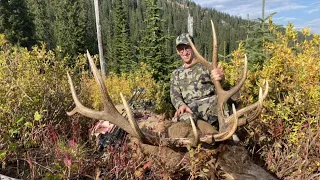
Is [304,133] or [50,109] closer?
[304,133]

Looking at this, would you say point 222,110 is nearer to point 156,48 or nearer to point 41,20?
point 156,48

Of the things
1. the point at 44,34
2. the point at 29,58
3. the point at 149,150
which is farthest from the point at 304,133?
the point at 44,34

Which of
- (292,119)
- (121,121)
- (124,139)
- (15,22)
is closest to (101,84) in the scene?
(121,121)

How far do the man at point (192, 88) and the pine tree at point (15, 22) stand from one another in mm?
31497

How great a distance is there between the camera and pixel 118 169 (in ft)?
9.27

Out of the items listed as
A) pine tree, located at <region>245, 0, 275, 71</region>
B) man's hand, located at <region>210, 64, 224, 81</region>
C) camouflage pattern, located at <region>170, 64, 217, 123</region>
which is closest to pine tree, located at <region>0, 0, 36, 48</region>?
pine tree, located at <region>245, 0, 275, 71</region>

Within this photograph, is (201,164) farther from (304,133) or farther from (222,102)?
(304,133)

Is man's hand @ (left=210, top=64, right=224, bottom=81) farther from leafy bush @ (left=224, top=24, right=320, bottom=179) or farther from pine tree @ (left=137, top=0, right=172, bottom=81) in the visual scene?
pine tree @ (left=137, top=0, right=172, bottom=81)

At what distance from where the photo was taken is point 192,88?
5.06m

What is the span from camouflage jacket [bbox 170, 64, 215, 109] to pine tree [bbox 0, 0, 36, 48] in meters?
31.5

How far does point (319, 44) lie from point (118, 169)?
347 cm

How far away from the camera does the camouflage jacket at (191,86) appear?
5000 millimetres

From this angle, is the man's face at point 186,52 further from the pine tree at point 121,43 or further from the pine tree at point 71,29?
the pine tree at point 121,43

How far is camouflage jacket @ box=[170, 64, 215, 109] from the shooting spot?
16.4ft
